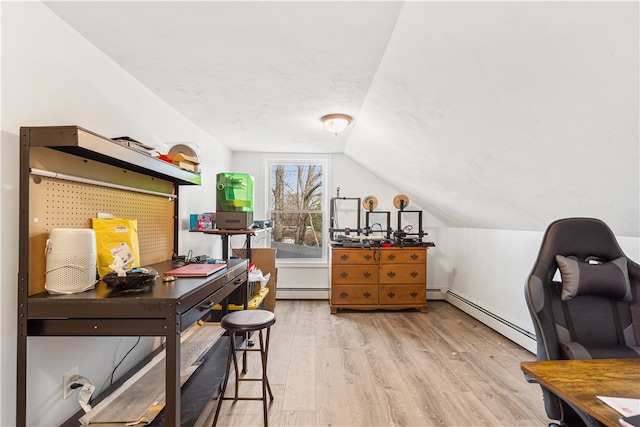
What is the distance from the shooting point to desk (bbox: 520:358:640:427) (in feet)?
2.88

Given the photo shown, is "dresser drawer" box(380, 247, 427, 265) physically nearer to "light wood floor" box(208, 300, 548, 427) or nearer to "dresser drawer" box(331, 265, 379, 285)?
"dresser drawer" box(331, 265, 379, 285)

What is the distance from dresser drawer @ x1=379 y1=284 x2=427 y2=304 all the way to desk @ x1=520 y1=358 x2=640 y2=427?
114 inches

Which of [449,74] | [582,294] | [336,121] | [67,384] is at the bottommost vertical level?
[67,384]

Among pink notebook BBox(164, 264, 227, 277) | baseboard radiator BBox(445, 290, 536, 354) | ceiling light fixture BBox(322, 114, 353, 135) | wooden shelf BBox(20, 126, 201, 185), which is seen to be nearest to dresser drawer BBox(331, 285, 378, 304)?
baseboard radiator BBox(445, 290, 536, 354)

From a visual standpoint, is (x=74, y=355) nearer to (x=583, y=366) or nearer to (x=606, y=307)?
(x=583, y=366)

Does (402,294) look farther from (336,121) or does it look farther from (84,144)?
(84,144)

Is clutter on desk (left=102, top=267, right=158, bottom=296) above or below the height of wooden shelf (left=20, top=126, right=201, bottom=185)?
below

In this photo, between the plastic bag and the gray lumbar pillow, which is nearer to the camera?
the gray lumbar pillow

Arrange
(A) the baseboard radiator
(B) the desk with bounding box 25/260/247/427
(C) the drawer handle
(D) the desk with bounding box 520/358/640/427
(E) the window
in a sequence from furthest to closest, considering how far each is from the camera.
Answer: (E) the window < (A) the baseboard radiator < (C) the drawer handle < (B) the desk with bounding box 25/260/247/427 < (D) the desk with bounding box 520/358/640/427

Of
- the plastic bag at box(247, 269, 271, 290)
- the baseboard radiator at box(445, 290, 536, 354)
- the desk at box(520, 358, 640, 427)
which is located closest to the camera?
the desk at box(520, 358, 640, 427)

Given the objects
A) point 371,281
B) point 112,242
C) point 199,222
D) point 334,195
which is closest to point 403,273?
point 371,281

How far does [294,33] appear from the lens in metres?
1.62

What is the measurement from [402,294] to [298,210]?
189cm

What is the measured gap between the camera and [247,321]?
1.84m
